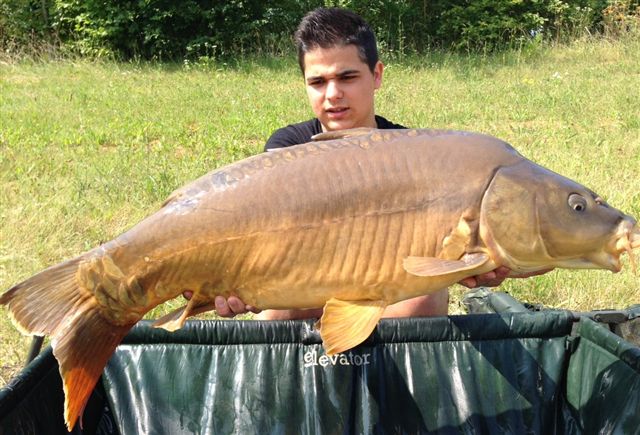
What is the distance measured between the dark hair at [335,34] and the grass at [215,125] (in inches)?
35.9

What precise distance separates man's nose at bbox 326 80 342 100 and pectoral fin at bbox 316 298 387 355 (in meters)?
0.81

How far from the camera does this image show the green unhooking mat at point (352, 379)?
178 centimetres

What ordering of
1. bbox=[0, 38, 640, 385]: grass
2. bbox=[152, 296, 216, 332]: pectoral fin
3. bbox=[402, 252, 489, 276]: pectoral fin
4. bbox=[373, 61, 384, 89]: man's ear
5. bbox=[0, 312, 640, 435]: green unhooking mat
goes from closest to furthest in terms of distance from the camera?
1. bbox=[402, 252, 489, 276]: pectoral fin
2. bbox=[152, 296, 216, 332]: pectoral fin
3. bbox=[0, 312, 640, 435]: green unhooking mat
4. bbox=[373, 61, 384, 89]: man's ear
5. bbox=[0, 38, 640, 385]: grass

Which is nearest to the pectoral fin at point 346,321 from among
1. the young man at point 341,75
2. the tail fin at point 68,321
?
the tail fin at point 68,321

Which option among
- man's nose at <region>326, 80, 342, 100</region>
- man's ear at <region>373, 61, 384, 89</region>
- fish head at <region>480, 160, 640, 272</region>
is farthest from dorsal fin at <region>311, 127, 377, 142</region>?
man's ear at <region>373, 61, 384, 89</region>

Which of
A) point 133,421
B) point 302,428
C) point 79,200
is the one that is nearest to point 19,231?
point 79,200

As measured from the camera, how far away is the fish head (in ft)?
3.95

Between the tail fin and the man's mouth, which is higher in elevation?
the man's mouth

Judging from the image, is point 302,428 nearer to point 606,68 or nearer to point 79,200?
point 79,200

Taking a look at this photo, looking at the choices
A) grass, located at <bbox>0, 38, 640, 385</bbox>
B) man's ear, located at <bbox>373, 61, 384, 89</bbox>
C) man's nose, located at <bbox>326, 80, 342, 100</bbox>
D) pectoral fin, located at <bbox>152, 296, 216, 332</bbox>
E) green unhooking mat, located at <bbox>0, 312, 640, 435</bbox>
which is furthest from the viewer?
grass, located at <bbox>0, 38, 640, 385</bbox>

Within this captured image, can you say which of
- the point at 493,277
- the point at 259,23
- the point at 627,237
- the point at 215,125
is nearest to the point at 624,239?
the point at 627,237

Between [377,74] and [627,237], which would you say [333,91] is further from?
[627,237]

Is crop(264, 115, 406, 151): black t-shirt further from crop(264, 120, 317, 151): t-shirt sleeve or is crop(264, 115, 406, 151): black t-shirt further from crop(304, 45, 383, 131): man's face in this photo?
crop(304, 45, 383, 131): man's face

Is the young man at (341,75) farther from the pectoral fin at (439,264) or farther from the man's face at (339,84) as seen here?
the pectoral fin at (439,264)
